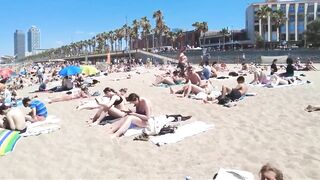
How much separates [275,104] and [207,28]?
90678 mm

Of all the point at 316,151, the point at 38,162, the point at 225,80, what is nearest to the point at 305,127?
the point at 316,151

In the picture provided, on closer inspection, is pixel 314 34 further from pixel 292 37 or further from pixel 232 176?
pixel 232 176

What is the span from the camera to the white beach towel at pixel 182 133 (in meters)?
7.54

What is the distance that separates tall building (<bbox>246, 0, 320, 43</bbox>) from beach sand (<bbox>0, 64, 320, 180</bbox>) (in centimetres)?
8562

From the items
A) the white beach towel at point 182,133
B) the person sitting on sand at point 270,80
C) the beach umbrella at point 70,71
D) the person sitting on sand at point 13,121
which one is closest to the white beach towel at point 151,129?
the white beach towel at point 182,133

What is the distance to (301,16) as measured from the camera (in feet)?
305

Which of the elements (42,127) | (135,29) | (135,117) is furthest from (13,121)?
(135,29)

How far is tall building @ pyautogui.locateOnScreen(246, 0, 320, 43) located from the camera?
9169cm

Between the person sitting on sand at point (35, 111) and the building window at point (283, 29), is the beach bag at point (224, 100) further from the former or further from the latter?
the building window at point (283, 29)

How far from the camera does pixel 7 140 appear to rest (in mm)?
7625

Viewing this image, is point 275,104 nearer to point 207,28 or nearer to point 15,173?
point 15,173

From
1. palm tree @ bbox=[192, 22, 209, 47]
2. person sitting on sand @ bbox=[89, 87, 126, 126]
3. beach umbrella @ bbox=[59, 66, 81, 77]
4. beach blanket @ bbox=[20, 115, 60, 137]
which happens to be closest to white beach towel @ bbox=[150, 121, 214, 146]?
person sitting on sand @ bbox=[89, 87, 126, 126]

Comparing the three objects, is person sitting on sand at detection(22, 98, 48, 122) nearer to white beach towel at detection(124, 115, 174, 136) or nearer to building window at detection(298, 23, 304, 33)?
white beach towel at detection(124, 115, 174, 136)

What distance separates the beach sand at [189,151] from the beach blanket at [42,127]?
0.18 m
